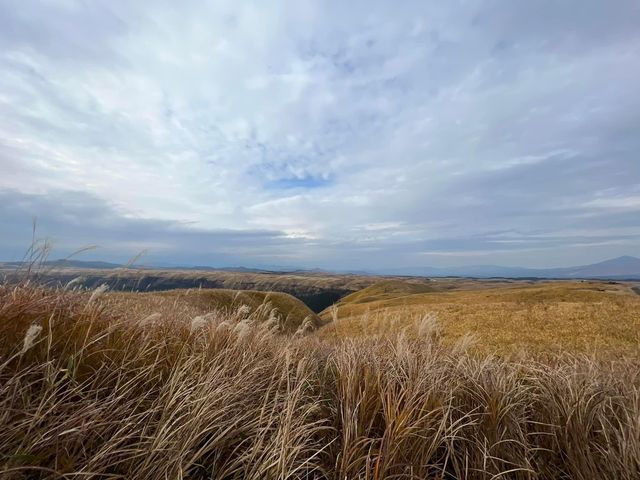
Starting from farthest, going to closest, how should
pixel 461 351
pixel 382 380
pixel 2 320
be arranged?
pixel 461 351 → pixel 382 380 → pixel 2 320

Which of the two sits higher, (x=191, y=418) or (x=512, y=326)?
(x=191, y=418)

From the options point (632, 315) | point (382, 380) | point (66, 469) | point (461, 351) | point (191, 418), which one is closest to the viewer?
point (66, 469)

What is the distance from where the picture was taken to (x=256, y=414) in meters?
4.20

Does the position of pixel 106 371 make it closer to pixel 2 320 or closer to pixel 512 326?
pixel 2 320

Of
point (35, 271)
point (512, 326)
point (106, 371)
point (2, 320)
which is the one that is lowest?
point (512, 326)

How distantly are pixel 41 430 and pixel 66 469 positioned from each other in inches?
17.7

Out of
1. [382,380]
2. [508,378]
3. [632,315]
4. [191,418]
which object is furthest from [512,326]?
[191,418]

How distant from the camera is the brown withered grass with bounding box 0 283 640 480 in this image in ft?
9.52

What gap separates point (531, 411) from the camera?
5.06 meters

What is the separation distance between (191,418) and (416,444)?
2.49 m

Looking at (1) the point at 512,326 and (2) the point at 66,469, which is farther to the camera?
(1) the point at 512,326

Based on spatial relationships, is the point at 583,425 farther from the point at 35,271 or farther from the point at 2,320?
the point at 35,271

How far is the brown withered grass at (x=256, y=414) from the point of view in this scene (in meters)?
2.90

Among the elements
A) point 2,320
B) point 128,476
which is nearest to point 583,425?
point 128,476
